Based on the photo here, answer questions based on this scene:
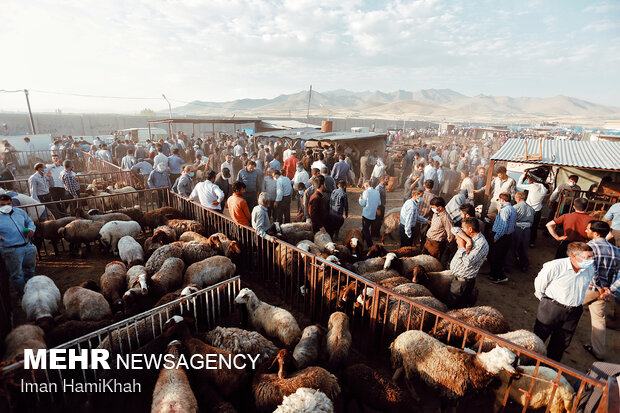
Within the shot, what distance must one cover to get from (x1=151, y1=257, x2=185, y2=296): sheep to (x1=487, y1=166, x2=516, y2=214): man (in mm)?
8991

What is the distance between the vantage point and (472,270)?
16.2 feet

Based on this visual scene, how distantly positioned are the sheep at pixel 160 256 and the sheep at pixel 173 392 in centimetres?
281

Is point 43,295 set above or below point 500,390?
above

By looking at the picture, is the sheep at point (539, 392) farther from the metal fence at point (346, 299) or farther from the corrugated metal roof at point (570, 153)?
the corrugated metal roof at point (570, 153)

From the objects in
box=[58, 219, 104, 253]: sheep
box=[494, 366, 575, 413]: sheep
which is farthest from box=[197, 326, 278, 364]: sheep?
box=[58, 219, 104, 253]: sheep

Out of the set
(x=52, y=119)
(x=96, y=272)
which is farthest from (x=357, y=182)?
(x=52, y=119)

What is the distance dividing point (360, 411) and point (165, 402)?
7.62ft

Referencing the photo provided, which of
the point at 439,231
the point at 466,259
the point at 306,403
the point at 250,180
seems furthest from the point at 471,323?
the point at 250,180

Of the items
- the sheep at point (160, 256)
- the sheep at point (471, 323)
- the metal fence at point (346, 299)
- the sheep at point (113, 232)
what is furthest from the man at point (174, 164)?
the sheep at point (471, 323)

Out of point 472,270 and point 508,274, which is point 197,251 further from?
point 508,274

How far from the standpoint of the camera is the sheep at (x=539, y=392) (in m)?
3.34

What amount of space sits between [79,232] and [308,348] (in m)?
6.72

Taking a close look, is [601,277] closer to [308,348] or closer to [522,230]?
[522,230]

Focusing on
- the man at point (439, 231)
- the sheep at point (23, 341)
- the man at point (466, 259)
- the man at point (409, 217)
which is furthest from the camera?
the man at point (409, 217)
